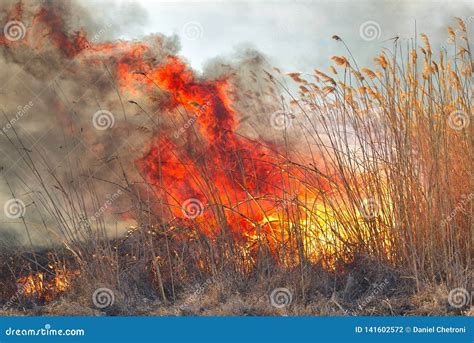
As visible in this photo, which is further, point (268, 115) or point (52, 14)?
point (52, 14)

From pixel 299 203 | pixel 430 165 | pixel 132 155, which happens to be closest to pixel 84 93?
pixel 132 155

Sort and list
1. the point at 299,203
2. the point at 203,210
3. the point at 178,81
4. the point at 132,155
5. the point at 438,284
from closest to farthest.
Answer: the point at 438,284, the point at 299,203, the point at 203,210, the point at 178,81, the point at 132,155

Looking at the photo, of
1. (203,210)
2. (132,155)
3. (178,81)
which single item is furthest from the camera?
(132,155)

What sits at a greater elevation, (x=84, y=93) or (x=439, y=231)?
(x=84, y=93)

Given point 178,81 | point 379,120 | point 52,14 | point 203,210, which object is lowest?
Result: point 203,210

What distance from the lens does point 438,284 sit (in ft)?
13.4

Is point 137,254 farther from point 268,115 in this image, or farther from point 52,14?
point 52,14

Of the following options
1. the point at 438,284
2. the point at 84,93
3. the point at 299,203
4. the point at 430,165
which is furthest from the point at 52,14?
the point at 438,284

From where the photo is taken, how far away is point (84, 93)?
7.30 meters

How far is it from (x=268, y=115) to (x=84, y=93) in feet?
11.0

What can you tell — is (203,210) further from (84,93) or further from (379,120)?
(84,93)

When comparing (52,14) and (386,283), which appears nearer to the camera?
(386,283)

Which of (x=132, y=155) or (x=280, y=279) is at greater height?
(x=132, y=155)

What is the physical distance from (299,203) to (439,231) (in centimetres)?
104
